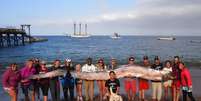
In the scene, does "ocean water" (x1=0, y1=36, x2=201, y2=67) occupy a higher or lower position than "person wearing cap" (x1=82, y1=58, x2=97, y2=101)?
lower

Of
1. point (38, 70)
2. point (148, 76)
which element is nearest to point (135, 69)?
point (148, 76)

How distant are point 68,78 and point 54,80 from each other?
0.59m

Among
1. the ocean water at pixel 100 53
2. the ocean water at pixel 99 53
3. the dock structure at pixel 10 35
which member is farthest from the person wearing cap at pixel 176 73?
the dock structure at pixel 10 35

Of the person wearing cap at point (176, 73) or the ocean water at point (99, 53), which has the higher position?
the person wearing cap at point (176, 73)

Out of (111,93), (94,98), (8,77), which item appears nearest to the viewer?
(111,93)

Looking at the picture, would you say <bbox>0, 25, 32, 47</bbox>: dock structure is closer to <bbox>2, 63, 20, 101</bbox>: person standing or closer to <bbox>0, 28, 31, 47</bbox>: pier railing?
<bbox>0, 28, 31, 47</bbox>: pier railing

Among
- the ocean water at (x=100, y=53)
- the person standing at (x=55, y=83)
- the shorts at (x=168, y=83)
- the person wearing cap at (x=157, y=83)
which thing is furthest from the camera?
the ocean water at (x=100, y=53)

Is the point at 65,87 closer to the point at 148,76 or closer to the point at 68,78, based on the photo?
the point at 68,78

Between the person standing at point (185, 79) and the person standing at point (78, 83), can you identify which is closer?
the person standing at point (185, 79)

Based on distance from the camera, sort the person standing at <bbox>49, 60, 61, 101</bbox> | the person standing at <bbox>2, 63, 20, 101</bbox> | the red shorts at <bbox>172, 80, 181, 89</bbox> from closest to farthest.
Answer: the person standing at <bbox>2, 63, 20, 101</bbox> → the red shorts at <bbox>172, 80, 181, 89</bbox> → the person standing at <bbox>49, 60, 61, 101</bbox>

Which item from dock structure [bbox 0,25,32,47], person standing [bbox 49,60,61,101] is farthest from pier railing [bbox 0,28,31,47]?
person standing [bbox 49,60,61,101]

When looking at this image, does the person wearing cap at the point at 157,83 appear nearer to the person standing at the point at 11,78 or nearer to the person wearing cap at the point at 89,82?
the person wearing cap at the point at 89,82

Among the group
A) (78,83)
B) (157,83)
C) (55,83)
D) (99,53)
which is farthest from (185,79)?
(99,53)

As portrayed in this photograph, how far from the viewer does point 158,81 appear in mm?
15109
